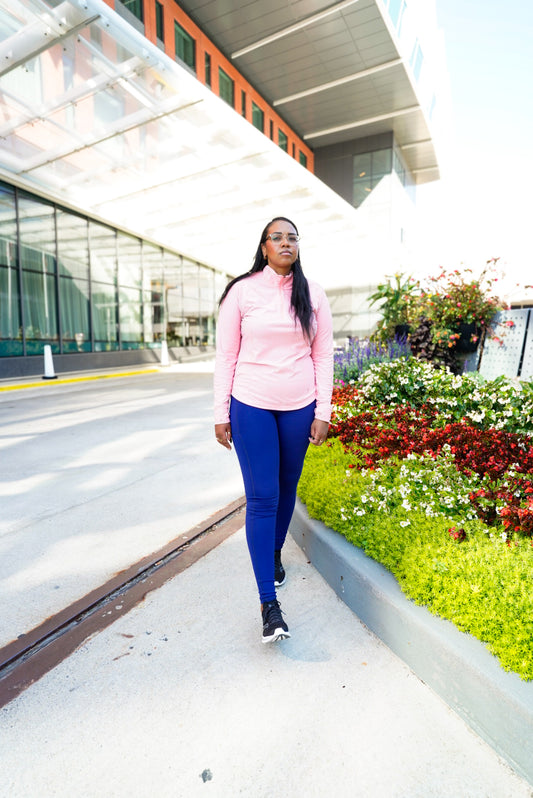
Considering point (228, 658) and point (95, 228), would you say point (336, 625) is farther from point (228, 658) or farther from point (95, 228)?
point (95, 228)

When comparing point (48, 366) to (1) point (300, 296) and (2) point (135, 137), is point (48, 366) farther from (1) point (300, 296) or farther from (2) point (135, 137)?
(1) point (300, 296)

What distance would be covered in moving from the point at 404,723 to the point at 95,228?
1812 centimetres

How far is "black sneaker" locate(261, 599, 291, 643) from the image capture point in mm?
2027

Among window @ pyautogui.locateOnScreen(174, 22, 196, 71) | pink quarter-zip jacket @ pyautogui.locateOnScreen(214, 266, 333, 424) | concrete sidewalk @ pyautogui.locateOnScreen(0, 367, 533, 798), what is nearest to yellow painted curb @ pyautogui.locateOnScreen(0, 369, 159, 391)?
concrete sidewalk @ pyautogui.locateOnScreen(0, 367, 533, 798)

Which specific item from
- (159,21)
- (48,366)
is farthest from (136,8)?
(48,366)

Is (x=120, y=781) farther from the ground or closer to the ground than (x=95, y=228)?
closer to the ground

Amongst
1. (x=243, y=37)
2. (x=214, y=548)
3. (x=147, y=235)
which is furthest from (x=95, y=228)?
(x=214, y=548)

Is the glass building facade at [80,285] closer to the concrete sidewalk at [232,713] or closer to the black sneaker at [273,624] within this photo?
the concrete sidewalk at [232,713]

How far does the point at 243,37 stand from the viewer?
733 inches

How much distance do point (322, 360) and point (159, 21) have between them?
759 inches

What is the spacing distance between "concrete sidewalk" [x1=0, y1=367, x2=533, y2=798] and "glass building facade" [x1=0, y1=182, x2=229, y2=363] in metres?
13.0

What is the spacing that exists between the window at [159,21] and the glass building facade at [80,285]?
6750 mm

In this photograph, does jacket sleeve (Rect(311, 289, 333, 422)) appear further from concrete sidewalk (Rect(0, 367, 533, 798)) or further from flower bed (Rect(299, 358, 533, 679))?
concrete sidewalk (Rect(0, 367, 533, 798))

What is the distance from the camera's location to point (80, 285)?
16188 millimetres
